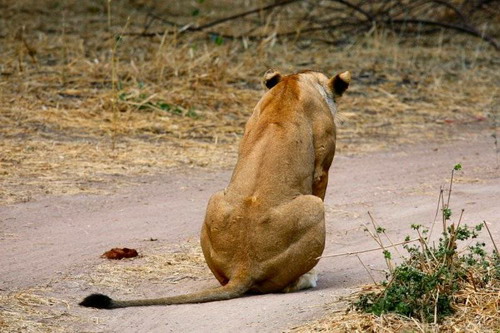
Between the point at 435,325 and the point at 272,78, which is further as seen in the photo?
the point at 272,78

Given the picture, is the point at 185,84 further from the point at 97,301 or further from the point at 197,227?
the point at 97,301

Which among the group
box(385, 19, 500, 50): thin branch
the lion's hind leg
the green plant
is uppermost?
box(385, 19, 500, 50): thin branch

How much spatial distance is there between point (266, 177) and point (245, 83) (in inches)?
293

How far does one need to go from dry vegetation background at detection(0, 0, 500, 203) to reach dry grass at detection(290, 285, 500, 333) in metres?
3.93

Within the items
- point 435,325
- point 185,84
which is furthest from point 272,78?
point 185,84

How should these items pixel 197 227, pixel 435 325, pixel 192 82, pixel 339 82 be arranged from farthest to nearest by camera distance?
1. pixel 192 82
2. pixel 197 227
3. pixel 339 82
4. pixel 435 325

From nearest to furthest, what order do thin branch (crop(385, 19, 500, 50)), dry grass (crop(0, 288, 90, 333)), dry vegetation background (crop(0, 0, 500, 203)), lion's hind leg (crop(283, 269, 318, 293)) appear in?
dry grass (crop(0, 288, 90, 333)) → lion's hind leg (crop(283, 269, 318, 293)) → dry vegetation background (crop(0, 0, 500, 203)) → thin branch (crop(385, 19, 500, 50))

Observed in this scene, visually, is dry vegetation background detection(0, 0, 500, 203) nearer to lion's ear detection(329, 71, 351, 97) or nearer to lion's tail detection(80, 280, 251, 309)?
Answer: lion's ear detection(329, 71, 351, 97)

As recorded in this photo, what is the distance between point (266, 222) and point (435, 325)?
50.5 inches

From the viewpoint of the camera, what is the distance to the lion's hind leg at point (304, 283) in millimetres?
6254

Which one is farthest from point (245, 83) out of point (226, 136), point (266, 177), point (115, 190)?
point (266, 177)

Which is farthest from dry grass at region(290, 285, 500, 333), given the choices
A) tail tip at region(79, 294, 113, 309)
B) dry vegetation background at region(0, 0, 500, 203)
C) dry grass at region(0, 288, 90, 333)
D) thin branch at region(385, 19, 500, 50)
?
thin branch at region(385, 19, 500, 50)

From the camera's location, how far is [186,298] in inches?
233

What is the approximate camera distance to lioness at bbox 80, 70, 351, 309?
6055 millimetres
